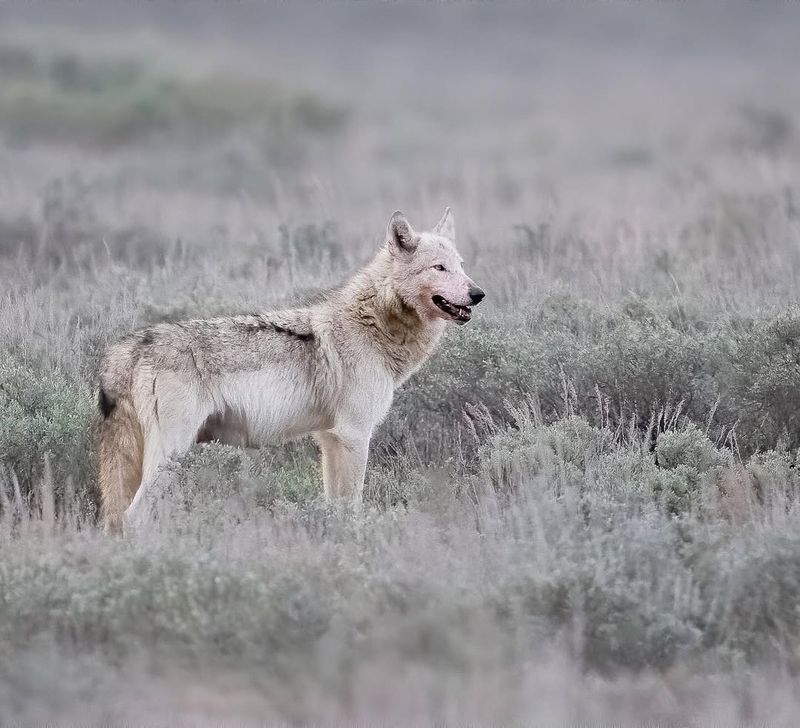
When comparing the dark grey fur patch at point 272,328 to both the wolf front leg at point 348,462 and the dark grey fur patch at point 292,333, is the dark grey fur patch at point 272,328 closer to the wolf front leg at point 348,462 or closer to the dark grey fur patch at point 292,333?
the dark grey fur patch at point 292,333

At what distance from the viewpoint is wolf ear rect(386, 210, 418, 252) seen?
26.3ft

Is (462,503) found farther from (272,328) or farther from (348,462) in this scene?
(272,328)

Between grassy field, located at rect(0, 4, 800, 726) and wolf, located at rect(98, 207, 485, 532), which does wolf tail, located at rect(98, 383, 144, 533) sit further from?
grassy field, located at rect(0, 4, 800, 726)

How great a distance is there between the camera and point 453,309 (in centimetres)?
802

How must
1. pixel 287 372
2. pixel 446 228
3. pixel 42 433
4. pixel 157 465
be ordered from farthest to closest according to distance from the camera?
1. pixel 446 228
2. pixel 42 433
3. pixel 287 372
4. pixel 157 465

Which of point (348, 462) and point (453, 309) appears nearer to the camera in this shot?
point (348, 462)

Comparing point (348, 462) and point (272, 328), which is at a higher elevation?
point (272, 328)

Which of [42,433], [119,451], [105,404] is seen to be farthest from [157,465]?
[42,433]

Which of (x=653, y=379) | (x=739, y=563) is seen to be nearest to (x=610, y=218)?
(x=653, y=379)

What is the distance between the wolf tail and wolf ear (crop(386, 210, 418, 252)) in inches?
77.0

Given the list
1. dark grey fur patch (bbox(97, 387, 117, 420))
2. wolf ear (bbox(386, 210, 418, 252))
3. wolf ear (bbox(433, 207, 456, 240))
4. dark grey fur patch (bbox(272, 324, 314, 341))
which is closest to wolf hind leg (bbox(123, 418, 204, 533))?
dark grey fur patch (bbox(97, 387, 117, 420))

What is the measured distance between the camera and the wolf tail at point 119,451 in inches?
281

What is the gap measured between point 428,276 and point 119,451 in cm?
216

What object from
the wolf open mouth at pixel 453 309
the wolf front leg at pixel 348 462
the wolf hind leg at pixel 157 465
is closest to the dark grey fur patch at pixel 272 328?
the wolf front leg at pixel 348 462
